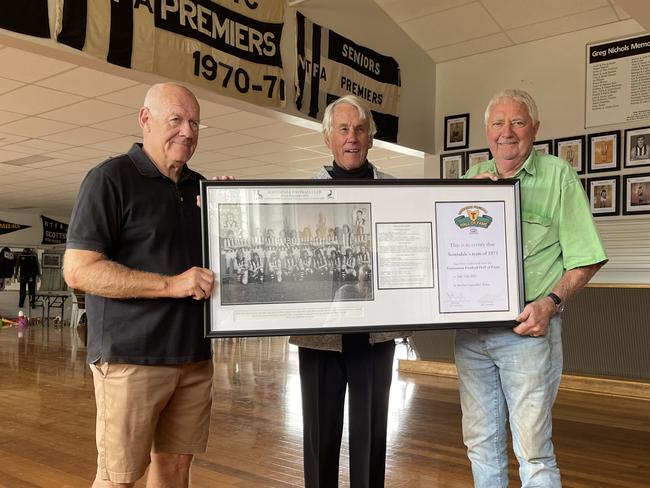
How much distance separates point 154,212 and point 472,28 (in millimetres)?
5678

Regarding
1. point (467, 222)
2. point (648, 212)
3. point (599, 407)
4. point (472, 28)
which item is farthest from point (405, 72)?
point (467, 222)

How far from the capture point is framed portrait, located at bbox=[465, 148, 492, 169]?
23.3 feet

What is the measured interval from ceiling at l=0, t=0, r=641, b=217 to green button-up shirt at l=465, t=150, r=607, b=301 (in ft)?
12.8

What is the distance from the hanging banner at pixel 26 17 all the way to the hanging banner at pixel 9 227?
14543 millimetres

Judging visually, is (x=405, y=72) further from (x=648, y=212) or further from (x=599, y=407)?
(x=599, y=407)

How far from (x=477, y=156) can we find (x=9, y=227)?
567 inches

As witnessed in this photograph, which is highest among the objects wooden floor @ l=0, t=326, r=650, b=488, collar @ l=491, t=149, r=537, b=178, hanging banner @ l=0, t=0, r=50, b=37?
hanging banner @ l=0, t=0, r=50, b=37

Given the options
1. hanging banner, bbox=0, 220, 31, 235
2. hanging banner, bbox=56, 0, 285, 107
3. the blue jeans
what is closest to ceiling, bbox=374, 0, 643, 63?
hanging banner, bbox=56, 0, 285, 107

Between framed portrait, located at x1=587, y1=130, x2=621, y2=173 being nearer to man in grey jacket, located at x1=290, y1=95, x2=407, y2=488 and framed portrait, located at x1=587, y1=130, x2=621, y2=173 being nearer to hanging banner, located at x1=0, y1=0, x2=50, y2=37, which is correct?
man in grey jacket, located at x1=290, y1=95, x2=407, y2=488

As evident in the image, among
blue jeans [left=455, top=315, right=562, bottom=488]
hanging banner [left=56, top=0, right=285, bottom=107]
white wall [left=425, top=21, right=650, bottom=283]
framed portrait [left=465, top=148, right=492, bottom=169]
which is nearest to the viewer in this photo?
blue jeans [left=455, top=315, right=562, bottom=488]

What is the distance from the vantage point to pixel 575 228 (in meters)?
2.03

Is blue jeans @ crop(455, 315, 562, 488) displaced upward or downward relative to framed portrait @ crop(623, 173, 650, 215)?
downward

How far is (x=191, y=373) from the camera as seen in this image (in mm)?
1991

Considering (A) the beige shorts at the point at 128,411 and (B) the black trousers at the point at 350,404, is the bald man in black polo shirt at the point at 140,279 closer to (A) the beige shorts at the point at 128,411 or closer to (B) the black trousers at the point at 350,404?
(A) the beige shorts at the point at 128,411
